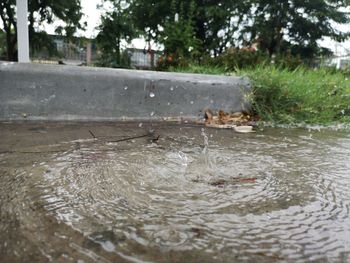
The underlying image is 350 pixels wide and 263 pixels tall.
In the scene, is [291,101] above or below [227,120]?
above

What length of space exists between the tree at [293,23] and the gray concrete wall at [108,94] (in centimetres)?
904

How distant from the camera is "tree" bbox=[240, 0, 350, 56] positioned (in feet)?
38.1

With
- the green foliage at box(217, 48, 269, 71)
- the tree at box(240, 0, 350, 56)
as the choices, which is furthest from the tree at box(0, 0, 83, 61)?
the green foliage at box(217, 48, 269, 71)

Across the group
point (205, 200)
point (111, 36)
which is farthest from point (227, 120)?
point (111, 36)

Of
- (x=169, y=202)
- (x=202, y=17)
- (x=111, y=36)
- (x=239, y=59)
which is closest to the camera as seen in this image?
(x=169, y=202)

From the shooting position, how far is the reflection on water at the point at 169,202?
3.11ft

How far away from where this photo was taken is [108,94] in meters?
3.08

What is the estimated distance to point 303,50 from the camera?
12.9 metres

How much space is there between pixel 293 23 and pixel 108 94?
10.9m

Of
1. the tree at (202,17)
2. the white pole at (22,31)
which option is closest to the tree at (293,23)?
the tree at (202,17)

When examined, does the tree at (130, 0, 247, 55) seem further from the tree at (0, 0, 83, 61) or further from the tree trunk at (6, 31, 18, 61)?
the tree trunk at (6, 31, 18, 61)

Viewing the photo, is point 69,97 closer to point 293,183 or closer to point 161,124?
point 161,124

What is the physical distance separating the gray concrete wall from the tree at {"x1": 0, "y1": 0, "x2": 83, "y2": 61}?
34.5ft

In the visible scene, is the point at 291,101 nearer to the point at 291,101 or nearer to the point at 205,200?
the point at 291,101
